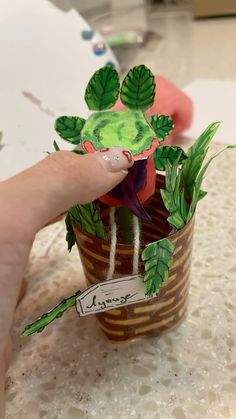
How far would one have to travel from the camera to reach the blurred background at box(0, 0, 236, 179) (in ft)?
1.49

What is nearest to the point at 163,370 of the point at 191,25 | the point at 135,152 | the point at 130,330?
the point at 130,330

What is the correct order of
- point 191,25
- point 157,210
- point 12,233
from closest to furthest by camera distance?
point 12,233
point 157,210
point 191,25

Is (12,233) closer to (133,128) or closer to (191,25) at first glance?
(133,128)

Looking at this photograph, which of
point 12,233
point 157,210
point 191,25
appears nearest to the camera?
point 12,233

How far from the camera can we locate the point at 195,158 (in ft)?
0.83

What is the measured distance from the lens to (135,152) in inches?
9.1

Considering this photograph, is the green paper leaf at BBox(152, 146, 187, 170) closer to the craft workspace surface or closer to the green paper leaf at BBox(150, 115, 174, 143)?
the green paper leaf at BBox(150, 115, 174, 143)

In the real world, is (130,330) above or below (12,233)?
below

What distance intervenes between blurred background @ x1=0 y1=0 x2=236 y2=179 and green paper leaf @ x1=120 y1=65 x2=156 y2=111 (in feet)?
0.62

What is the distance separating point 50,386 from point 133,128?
159mm

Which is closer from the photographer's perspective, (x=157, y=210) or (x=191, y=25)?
(x=157, y=210)

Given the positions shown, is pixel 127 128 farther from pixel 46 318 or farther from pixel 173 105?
pixel 173 105

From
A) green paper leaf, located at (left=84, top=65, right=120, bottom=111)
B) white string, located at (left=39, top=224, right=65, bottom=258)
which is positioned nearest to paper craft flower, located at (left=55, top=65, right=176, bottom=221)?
green paper leaf, located at (left=84, top=65, right=120, bottom=111)

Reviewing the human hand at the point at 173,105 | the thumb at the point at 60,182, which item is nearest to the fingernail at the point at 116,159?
the thumb at the point at 60,182
